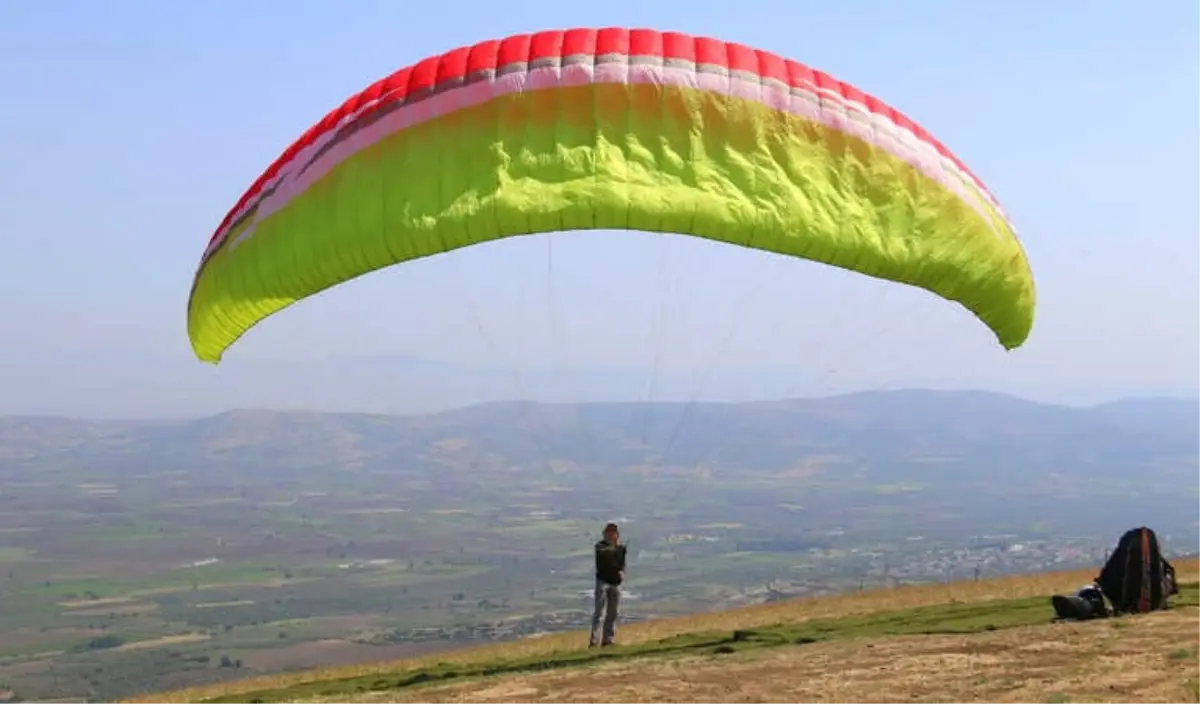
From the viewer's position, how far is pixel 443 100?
11250 millimetres

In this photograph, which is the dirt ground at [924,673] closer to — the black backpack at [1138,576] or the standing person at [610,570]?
the black backpack at [1138,576]

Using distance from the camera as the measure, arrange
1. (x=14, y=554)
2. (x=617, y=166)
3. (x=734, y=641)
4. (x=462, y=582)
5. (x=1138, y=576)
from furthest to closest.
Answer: (x=14, y=554) < (x=462, y=582) < (x=734, y=641) < (x=1138, y=576) < (x=617, y=166)

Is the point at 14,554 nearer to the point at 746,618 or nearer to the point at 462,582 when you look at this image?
the point at 462,582

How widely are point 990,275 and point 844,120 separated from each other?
212 cm

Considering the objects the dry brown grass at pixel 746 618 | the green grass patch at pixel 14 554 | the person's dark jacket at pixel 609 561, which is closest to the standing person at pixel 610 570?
the person's dark jacket at pixel 609 561

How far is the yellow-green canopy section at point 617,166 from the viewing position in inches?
428

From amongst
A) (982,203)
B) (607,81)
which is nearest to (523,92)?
(607,81)

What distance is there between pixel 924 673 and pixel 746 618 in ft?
26.9

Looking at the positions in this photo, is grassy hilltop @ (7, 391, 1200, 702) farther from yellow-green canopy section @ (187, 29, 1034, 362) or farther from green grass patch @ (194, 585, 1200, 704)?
yellow-green canopy section @ (187, 29, 1034, 362)

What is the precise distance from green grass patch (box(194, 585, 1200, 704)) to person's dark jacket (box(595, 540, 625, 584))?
0.84 metres

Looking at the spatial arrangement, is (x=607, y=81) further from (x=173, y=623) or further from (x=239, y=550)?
(x=239, y=550)

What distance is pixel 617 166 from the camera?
10.9 metres

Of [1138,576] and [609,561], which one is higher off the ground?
[609,561]

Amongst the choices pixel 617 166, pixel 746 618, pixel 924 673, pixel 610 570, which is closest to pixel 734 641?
pixel 610 570
